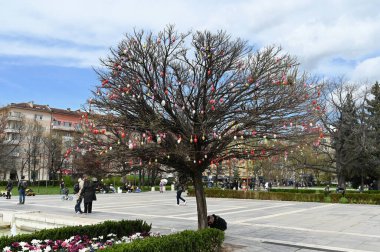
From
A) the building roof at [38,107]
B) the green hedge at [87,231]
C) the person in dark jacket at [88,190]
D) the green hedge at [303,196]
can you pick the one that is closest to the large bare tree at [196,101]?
the green hedge at [87,231]

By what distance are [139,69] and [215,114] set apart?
205cm

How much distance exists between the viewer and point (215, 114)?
8.38m

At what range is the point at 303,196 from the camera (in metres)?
29.2

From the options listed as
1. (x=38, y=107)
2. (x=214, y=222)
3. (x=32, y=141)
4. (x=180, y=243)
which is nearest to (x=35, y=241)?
(x=180, y=243)

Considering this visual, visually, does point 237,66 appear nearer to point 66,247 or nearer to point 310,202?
point 66,247

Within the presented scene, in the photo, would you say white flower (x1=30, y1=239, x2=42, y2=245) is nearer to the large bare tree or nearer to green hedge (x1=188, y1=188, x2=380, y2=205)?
the large bare tree

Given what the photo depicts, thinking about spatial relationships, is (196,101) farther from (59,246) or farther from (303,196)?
(303,196)

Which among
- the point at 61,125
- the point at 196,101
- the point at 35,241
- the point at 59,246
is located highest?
the point at 61,125

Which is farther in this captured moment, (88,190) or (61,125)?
(61,125)

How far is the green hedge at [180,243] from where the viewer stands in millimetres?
6141

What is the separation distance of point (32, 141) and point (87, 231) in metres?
54.4

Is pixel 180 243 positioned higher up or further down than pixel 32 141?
further down

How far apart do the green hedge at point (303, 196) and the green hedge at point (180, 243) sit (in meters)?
22.3

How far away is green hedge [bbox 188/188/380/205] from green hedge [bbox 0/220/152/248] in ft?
72.3
